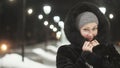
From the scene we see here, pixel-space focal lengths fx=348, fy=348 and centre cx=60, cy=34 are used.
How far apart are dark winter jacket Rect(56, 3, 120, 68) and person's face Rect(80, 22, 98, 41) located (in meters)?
0.02

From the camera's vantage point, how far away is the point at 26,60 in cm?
305

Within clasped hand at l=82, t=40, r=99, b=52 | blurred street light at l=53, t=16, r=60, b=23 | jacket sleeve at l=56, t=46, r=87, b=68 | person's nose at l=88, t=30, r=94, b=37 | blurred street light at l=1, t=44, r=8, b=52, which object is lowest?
jacket sleeve at l=56, t=46, r=87, b=68

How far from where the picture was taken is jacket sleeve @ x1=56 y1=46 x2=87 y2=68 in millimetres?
1503

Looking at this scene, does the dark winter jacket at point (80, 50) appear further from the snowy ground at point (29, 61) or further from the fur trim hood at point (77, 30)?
the snowy ground at point (29, 61)

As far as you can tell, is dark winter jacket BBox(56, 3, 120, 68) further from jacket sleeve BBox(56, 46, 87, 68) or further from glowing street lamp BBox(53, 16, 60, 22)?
glowing street lamp BBox(53, 16, 60, 22)

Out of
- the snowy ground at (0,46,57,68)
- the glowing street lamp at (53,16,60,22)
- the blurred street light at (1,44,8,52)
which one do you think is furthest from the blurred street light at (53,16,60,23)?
the blurred street light at (1,44,8,52)

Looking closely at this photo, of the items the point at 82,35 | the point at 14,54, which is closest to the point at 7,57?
the point at 14,54

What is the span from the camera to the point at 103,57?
4.96ft

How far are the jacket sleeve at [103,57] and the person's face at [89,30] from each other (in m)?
0.06

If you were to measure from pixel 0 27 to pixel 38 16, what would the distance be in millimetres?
455

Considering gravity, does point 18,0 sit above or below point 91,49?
above


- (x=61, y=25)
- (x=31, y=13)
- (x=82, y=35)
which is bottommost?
(x=82, y=35)

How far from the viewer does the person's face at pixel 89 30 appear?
157 cm

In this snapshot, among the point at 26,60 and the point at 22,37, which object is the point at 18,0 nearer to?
the point at 22,37
